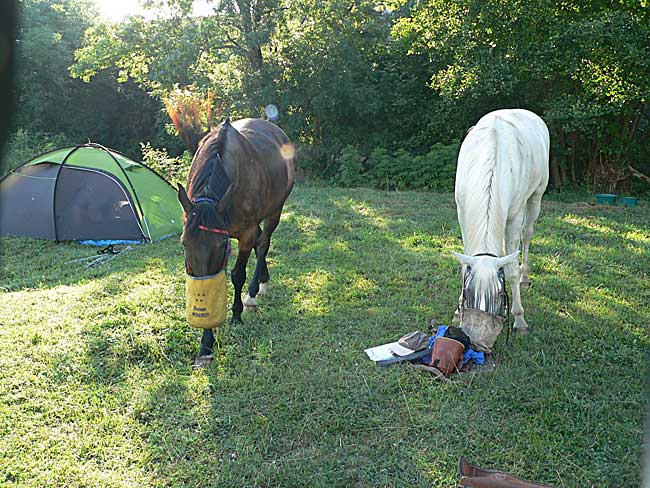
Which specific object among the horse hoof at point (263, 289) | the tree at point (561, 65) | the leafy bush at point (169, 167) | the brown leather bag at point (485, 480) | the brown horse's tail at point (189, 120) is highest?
the tree at point (561, 65)

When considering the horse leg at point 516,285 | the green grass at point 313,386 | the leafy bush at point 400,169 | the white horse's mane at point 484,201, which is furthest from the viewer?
the leafy bush at point 400,169

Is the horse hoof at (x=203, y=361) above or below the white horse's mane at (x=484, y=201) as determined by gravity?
below

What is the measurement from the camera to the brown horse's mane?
314 cm

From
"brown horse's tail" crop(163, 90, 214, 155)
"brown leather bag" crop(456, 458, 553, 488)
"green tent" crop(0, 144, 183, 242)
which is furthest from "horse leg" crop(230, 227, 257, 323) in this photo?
"brown horse's tail" crop(163, 90, 214, 155)

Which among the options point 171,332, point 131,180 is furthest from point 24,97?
point 171,332

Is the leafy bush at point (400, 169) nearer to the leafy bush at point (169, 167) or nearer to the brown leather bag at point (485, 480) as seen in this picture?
the leafy bush at point (169, 167)

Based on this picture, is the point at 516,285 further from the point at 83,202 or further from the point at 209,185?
the point at 83,202

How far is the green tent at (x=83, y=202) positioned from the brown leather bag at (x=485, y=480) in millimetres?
5778

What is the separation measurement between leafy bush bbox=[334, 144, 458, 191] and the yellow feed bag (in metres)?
8.56

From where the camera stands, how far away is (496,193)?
11.6 ft

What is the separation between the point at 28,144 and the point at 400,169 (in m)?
11.2

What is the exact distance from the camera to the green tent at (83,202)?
704 cm

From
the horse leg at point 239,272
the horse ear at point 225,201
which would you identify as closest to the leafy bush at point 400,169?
the horse leg at point 239,272

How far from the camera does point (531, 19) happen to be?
29.5 feet
